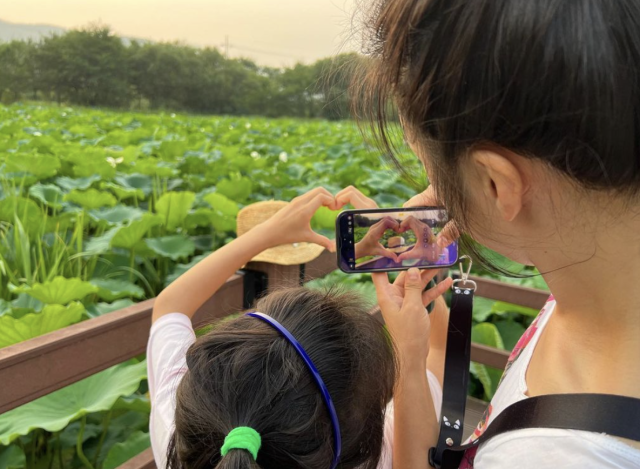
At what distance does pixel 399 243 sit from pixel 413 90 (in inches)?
11.9

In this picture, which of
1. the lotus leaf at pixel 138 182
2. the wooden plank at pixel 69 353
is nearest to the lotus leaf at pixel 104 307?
the wooden plank at pixel 69 353

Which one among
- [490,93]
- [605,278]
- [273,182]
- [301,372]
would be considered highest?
[490,93]

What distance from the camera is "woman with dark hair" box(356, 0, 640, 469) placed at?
354 millimetres

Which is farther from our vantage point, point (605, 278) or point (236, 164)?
point (236, 164)

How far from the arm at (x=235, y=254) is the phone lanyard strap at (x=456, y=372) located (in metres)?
0.25

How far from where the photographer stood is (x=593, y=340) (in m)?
0.48

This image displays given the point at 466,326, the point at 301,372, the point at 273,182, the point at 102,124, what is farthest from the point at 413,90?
the point at 102,124

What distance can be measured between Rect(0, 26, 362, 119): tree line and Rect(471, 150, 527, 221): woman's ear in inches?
950

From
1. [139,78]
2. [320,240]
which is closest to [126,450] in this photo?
[320,240]

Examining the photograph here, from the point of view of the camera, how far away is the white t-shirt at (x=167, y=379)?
2.38 ft

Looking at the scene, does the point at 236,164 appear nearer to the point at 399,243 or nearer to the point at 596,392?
the point at 399,243

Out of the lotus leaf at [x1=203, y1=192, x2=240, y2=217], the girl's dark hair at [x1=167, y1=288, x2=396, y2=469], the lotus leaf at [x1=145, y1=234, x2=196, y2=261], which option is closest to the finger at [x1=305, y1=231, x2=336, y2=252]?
the girl's dark hair at [x1=167, y1=288, x2=396, y2=469]

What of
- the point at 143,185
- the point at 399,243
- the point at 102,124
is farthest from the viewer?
the point at 102,124

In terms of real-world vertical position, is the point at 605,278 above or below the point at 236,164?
above
